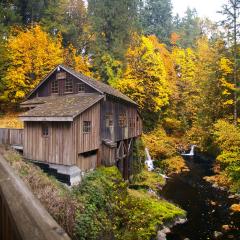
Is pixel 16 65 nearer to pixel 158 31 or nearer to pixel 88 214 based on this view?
pixel 88 214

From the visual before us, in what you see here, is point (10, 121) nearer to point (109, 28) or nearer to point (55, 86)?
point (55, 86)

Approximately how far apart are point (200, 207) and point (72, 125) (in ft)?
36.8

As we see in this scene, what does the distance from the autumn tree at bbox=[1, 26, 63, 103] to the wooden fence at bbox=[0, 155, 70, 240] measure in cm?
3552

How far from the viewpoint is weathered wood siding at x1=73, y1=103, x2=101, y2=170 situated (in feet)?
61.8

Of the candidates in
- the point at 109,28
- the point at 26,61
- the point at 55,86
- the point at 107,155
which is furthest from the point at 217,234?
the point at 109,28

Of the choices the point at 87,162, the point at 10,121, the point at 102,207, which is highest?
the point at 10,121

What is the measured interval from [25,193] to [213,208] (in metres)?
21.9

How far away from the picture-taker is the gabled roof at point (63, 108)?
60.1ft

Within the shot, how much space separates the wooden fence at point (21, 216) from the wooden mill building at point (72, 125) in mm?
16139

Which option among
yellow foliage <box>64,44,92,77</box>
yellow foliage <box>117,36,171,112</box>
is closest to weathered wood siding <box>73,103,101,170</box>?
yellow foliage <box>64,44,92,77</box>

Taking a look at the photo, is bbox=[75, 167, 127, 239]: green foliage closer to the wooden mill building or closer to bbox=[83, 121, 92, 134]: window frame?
the wooden mill building

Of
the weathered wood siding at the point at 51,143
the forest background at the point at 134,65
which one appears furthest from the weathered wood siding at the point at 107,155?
the forest background at the point at 134,65

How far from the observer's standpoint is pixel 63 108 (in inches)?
778

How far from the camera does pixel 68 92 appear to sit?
23.6 metres
